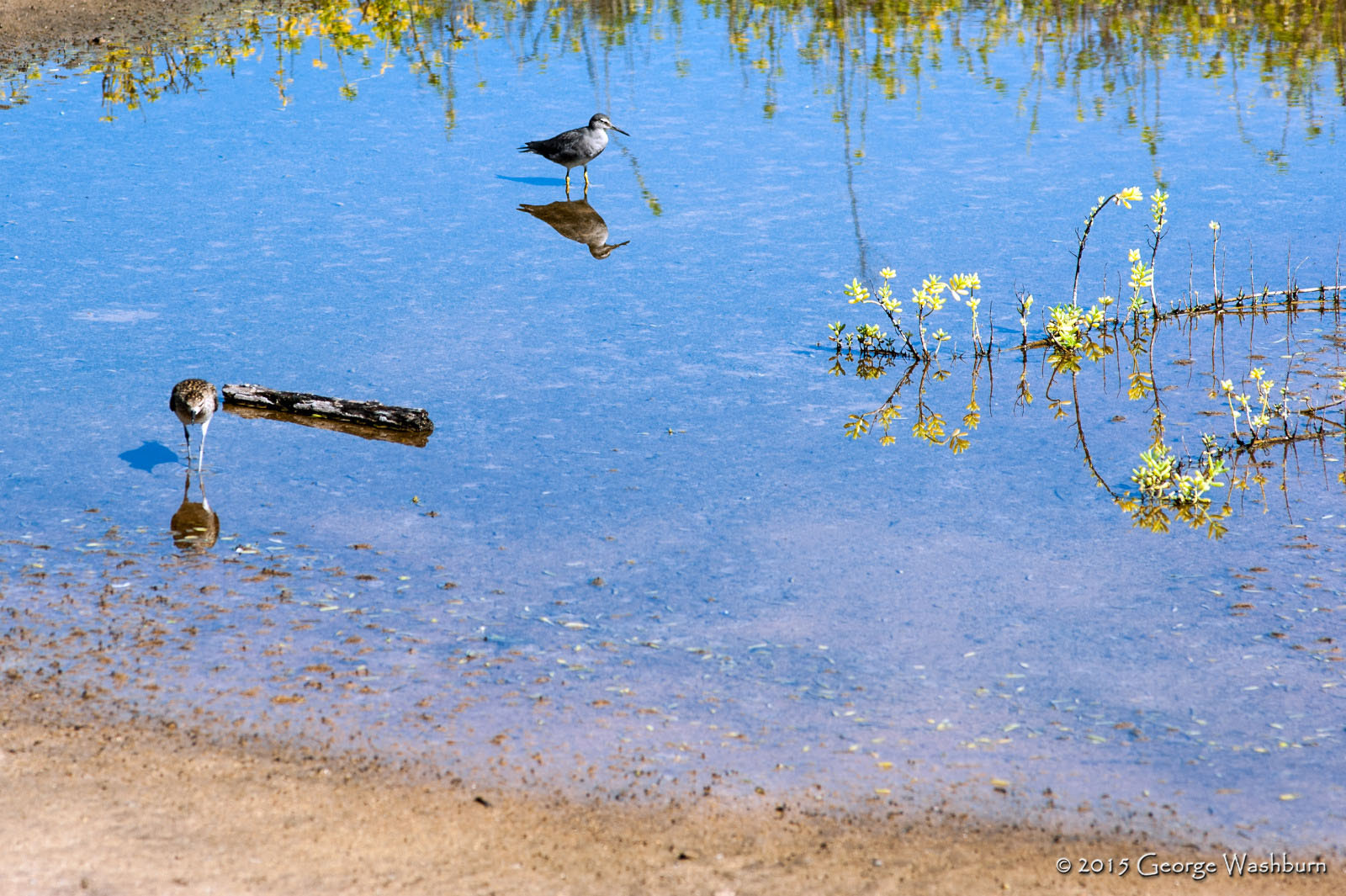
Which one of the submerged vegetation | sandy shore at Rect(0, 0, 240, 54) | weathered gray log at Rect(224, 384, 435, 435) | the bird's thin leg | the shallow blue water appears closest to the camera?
the shallow blue water

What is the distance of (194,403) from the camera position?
6715mm

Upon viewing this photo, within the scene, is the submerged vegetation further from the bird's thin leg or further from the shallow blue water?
the bird's thin leg

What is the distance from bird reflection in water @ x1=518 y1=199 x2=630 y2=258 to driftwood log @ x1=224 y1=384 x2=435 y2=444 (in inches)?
129

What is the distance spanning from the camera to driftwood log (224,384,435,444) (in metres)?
7.18

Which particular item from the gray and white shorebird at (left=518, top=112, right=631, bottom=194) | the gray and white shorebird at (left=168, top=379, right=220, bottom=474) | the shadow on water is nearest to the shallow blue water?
the shadow on water

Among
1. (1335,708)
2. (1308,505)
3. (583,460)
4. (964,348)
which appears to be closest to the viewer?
(1335,708)

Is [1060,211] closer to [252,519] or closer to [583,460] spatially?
[583,460]

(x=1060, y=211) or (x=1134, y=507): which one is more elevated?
(x=1060, y=211)

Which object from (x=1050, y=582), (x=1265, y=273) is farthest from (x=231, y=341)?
(x=1265, y=273)

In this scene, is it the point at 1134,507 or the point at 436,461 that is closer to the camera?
the point at 1134,507

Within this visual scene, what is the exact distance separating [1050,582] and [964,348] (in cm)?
288

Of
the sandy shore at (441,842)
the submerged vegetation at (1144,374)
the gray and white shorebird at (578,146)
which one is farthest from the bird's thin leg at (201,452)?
the gray and white shorebird at (578,146)

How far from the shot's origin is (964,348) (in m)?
8.33

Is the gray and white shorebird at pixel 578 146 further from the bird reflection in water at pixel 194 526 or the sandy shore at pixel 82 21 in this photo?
the sandy shore at pixel 82 21
